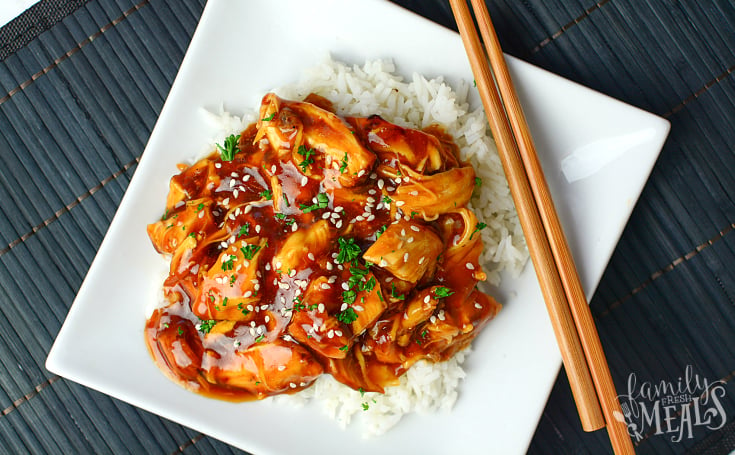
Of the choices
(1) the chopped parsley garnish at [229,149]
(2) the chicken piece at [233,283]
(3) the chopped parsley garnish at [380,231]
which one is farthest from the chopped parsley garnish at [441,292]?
(1) the chopped parsley garnish at [229,149]

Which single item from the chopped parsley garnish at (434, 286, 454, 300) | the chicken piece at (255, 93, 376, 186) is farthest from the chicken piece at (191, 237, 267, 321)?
the chopped parsley garnish at (434, 286, 454, 300)

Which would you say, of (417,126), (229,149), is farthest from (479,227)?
(229,149)

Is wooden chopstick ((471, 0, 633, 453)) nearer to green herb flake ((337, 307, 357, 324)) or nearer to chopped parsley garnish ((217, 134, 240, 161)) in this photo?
green herb flake ((337, 307, 357, 324))

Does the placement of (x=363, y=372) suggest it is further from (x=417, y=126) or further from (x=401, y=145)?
(x=417, y=126)

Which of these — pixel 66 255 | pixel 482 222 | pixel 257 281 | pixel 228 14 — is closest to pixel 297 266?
pixel 257 281

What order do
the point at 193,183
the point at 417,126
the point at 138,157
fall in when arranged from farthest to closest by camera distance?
1. the point at 138,157
2. the point at 417,126
3. the point at 193,183

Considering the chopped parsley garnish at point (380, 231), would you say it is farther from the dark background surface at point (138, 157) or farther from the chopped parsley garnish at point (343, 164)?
the dark background surface at point (138, 157)
